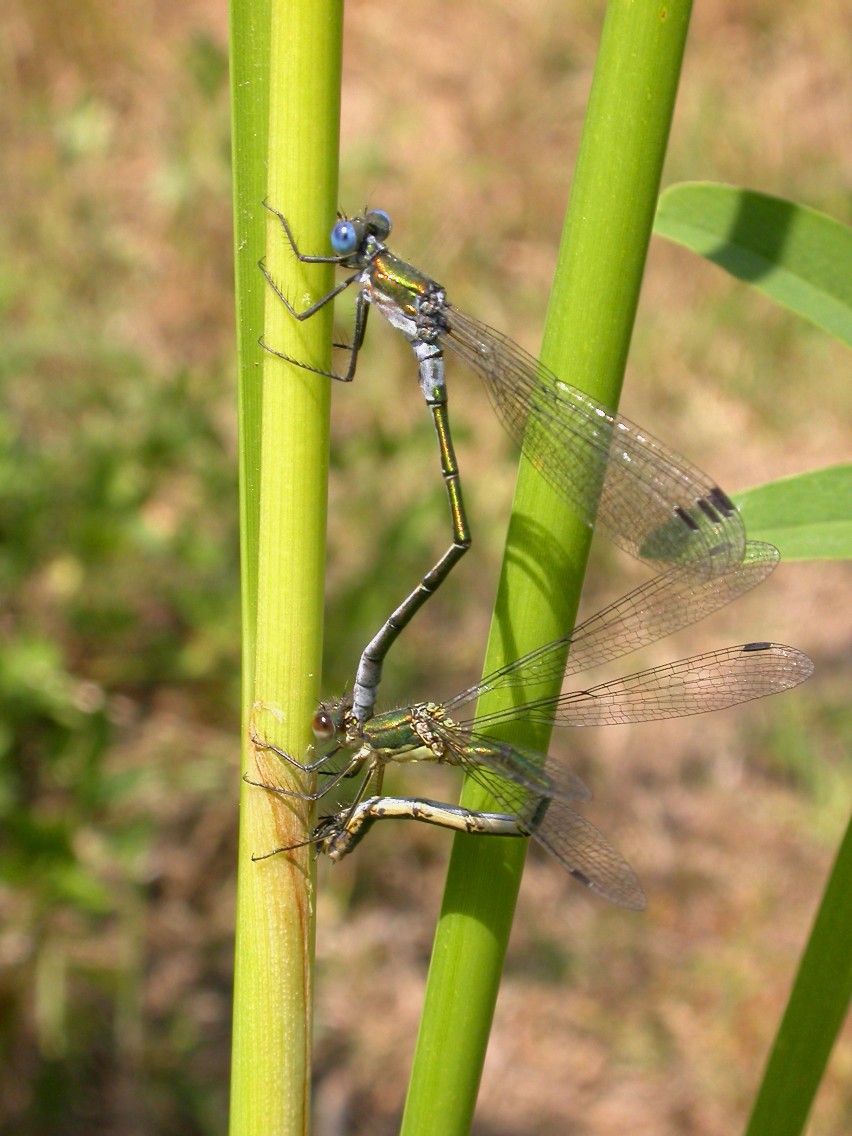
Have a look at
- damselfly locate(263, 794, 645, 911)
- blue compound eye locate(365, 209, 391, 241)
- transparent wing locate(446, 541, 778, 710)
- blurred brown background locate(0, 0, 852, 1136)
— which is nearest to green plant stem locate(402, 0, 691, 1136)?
damselfly locate(263, 794, 645, 911)

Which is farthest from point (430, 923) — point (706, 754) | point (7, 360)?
point (7, 360)

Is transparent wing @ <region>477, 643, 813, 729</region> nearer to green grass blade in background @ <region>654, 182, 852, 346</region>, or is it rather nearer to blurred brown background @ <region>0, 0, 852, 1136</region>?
green grass blade in background @ <region>654, 182, 852, 346</region>

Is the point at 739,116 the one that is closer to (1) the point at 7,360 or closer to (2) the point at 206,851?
(1) the point at 7,360

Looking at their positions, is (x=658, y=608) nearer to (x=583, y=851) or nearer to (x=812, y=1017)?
(x=583, y=851)

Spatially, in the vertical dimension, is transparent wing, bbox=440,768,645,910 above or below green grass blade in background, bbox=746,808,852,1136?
above

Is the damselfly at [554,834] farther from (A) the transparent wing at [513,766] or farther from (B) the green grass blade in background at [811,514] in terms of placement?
(B) the green grass blade in background at [811,514]
